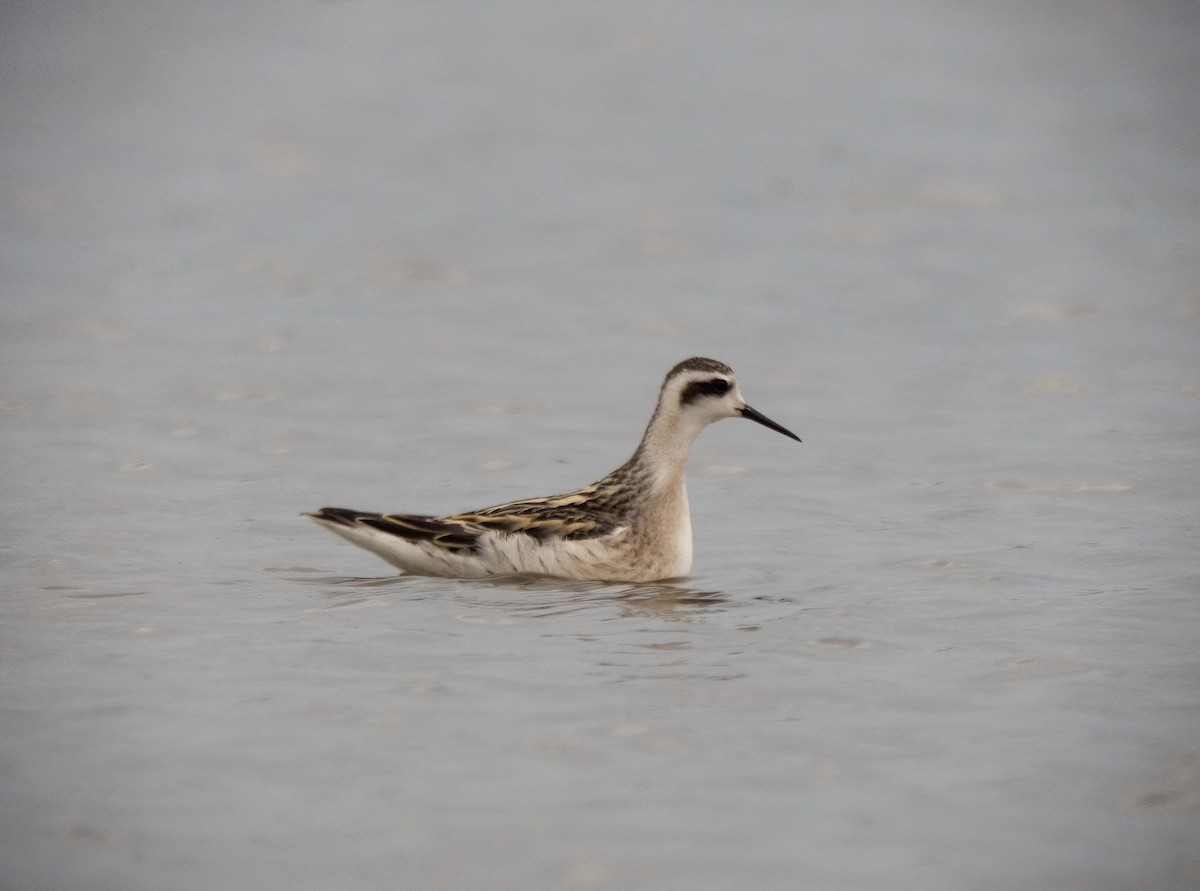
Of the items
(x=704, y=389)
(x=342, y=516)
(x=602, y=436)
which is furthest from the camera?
(x=602, y=436)

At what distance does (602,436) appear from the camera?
14.8 m

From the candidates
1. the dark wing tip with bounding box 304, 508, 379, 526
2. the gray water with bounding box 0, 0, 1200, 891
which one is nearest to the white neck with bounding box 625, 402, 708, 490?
the gray water with bounding box 0, 0, 1200, 891

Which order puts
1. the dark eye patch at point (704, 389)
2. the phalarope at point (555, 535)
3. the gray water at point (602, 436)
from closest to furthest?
the gray water at point (602, 436)
the phalarope at point (555, 535)
the dark eye patch at point (704, 389)

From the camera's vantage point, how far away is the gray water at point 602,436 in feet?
25.4

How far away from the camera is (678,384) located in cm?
1194

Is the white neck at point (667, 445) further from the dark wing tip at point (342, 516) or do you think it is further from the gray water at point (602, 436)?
the dark wing tip at point (342, 516)

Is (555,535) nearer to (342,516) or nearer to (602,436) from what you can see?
(342,516)

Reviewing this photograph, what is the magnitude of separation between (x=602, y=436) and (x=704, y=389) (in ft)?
9.83

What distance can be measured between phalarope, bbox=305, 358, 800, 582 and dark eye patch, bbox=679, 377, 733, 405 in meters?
0.01

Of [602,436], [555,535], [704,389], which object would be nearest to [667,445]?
[704,389]

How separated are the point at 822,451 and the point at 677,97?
12.0 metres

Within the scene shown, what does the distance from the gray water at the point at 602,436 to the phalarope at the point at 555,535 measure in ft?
0.81

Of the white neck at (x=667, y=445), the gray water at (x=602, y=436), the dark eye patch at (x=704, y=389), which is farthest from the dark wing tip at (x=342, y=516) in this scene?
the dark eye patch at (x=704, y=389)

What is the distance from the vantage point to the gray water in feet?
25.4
